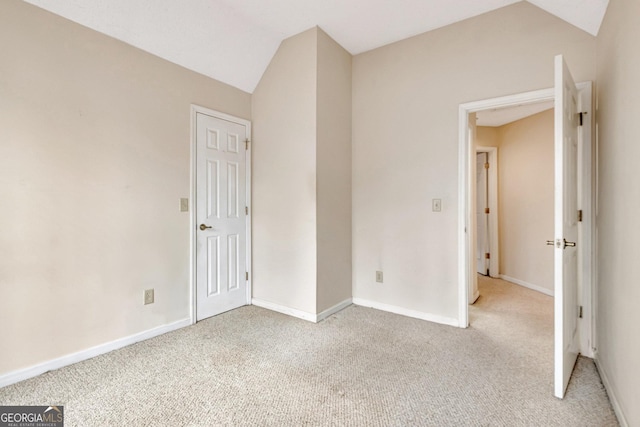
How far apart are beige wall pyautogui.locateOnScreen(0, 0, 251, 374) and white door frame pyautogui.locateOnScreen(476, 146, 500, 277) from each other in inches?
171

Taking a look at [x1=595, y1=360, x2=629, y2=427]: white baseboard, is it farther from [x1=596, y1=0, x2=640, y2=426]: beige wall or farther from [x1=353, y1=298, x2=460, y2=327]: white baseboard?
[x1=353, y1=298, x2=460, y2=327]: white baseboard

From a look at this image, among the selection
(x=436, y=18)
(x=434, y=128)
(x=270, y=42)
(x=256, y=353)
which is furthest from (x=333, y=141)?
(x=256, y=353)

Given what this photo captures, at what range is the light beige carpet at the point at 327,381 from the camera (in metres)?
1.59

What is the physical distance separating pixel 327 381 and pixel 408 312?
141 centimetres

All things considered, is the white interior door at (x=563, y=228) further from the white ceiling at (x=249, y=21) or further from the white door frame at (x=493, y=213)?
the white door frame at (x=493, y=213)

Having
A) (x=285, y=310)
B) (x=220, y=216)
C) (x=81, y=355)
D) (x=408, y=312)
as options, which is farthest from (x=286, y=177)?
(x=81, y=355)

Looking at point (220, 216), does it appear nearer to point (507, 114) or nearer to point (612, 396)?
point (612, 396)

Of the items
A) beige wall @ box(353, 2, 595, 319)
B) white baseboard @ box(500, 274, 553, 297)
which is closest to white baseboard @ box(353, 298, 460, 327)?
beige wall @ box(353, 2, 595, 319)

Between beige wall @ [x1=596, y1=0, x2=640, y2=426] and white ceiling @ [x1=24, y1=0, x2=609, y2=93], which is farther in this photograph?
white ceiling @ [x1=24, y1=0, x2=609, y2=93]

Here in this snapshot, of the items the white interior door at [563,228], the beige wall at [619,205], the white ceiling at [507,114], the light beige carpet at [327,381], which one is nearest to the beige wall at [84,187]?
the light beige carpet at [327,381]

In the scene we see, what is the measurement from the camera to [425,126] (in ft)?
9.52

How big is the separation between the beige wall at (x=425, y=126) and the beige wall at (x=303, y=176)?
0.23m

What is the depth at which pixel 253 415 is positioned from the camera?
1586 mm

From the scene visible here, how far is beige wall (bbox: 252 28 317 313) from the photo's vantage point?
2898 mm
